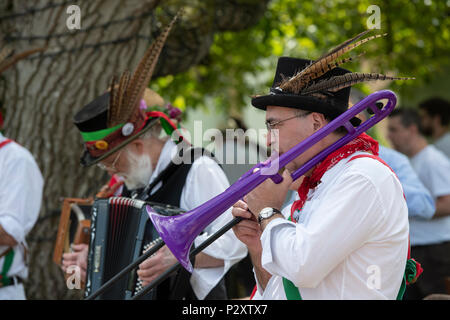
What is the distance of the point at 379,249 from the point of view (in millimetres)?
1914

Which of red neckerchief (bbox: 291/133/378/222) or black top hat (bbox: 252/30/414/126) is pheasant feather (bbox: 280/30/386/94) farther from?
red neckerchief (bbox: 291/133/378/222)

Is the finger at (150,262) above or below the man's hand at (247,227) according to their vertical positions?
below

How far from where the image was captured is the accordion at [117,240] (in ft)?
9.52

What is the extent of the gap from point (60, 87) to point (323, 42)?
4.17 metres

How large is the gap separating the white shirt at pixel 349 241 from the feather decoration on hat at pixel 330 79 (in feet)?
1.06

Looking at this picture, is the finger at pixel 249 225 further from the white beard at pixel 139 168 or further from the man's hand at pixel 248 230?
the white beard at pixel 139 168

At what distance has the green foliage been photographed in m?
6.56

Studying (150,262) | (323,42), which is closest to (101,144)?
(150,262)

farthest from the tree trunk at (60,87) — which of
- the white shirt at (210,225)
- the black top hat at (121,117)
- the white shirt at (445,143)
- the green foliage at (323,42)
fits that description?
the white shirt at (445,143)

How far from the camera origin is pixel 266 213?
2.03m

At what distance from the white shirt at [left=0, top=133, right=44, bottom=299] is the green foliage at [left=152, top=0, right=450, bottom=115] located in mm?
3390

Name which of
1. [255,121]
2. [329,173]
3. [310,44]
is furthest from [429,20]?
[255,121]
